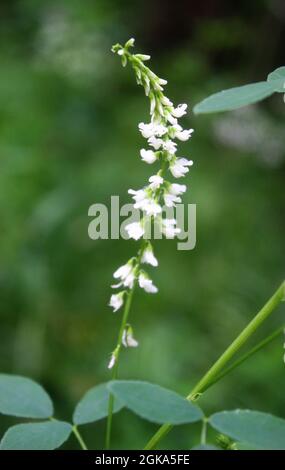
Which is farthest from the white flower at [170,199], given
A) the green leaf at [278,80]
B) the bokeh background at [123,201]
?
the bokeh background at [123,201]

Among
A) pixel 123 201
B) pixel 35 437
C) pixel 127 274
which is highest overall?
pixel 123 201

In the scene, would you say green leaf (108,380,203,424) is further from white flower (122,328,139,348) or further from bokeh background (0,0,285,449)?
bokeh background (0,0,285,449)

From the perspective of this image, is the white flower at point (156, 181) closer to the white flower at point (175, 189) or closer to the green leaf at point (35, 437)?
the white flower at point (175, 189)

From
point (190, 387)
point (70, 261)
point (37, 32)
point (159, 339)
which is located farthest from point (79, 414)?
point (37, 32)

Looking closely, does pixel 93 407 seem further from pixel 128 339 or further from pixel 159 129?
pixel 159 129

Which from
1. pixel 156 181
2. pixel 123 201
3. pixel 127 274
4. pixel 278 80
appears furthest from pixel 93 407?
pixel 123 201

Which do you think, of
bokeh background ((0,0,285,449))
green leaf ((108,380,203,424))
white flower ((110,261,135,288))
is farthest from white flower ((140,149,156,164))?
bokeh background ((0,0,285,449))

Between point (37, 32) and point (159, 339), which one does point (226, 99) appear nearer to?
point (159, 339)
